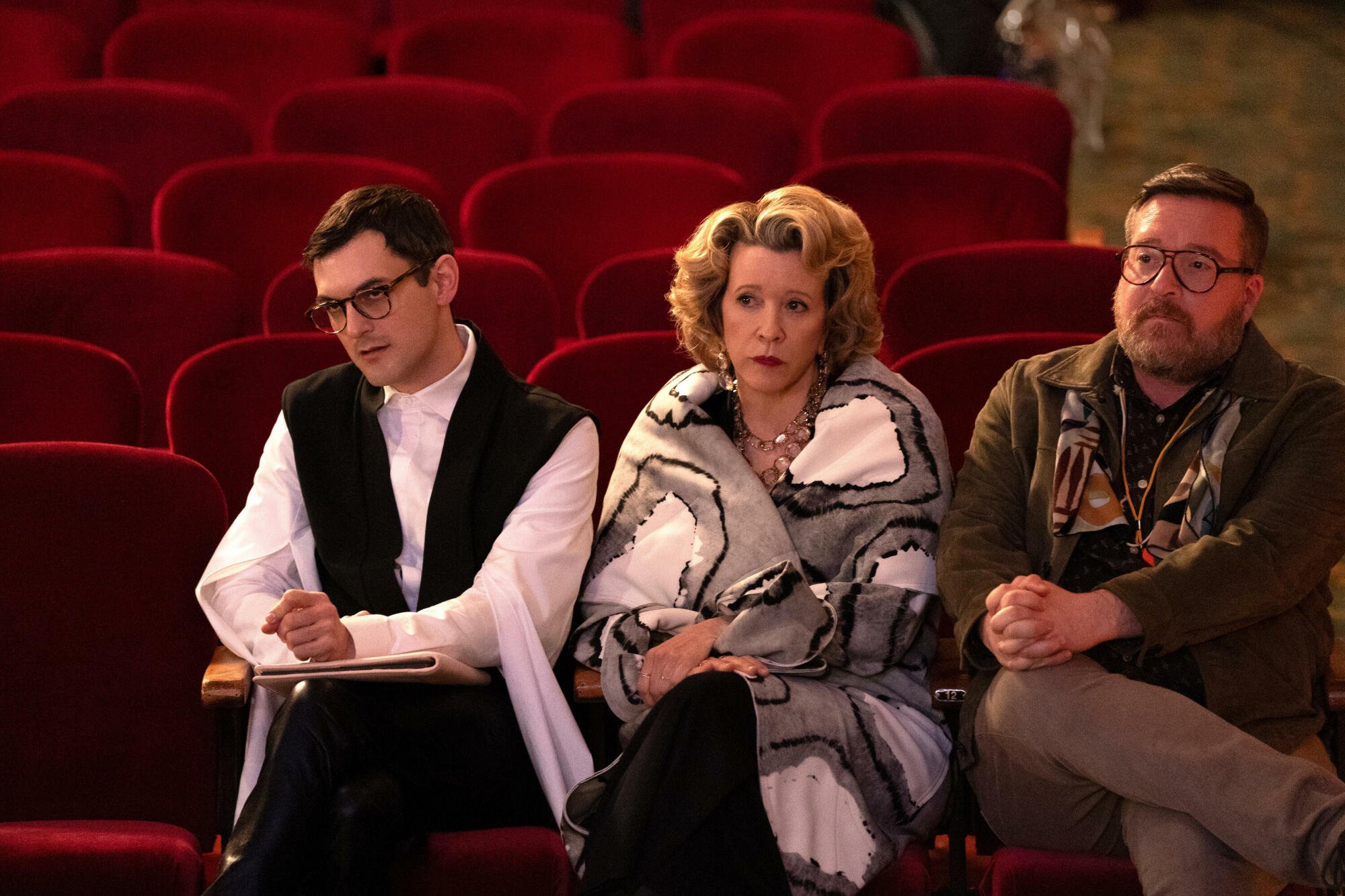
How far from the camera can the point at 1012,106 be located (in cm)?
354

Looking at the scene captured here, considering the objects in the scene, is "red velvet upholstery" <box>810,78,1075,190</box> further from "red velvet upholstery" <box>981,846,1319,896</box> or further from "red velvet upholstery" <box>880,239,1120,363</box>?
"red velvet upholstery" <box>981,846,1319,896</box>

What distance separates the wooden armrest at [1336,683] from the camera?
1.77 metres

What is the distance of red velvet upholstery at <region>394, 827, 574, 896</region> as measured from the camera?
5.68 ft

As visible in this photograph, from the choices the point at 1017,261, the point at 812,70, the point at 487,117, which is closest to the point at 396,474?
the point at 1017,261

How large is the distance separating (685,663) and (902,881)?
370mm

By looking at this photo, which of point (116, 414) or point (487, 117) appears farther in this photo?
point (487, 117)

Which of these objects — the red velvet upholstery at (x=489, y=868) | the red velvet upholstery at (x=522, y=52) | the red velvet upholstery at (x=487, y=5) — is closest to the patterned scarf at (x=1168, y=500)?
the red velvet upholstery at (x=489, y=868)

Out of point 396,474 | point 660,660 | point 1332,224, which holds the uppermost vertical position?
point 396,474

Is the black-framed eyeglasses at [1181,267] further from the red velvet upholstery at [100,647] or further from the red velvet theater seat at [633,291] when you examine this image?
the red velvet upholstery at [100,647]

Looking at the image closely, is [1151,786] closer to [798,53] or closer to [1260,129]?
[798,53]

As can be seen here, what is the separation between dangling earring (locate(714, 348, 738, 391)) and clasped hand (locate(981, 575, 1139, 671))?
20.6 inches

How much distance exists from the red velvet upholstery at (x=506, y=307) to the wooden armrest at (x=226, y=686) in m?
0.92

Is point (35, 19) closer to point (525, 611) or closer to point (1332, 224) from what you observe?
point (525, 611)

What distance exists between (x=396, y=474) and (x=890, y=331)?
0.98 metres
